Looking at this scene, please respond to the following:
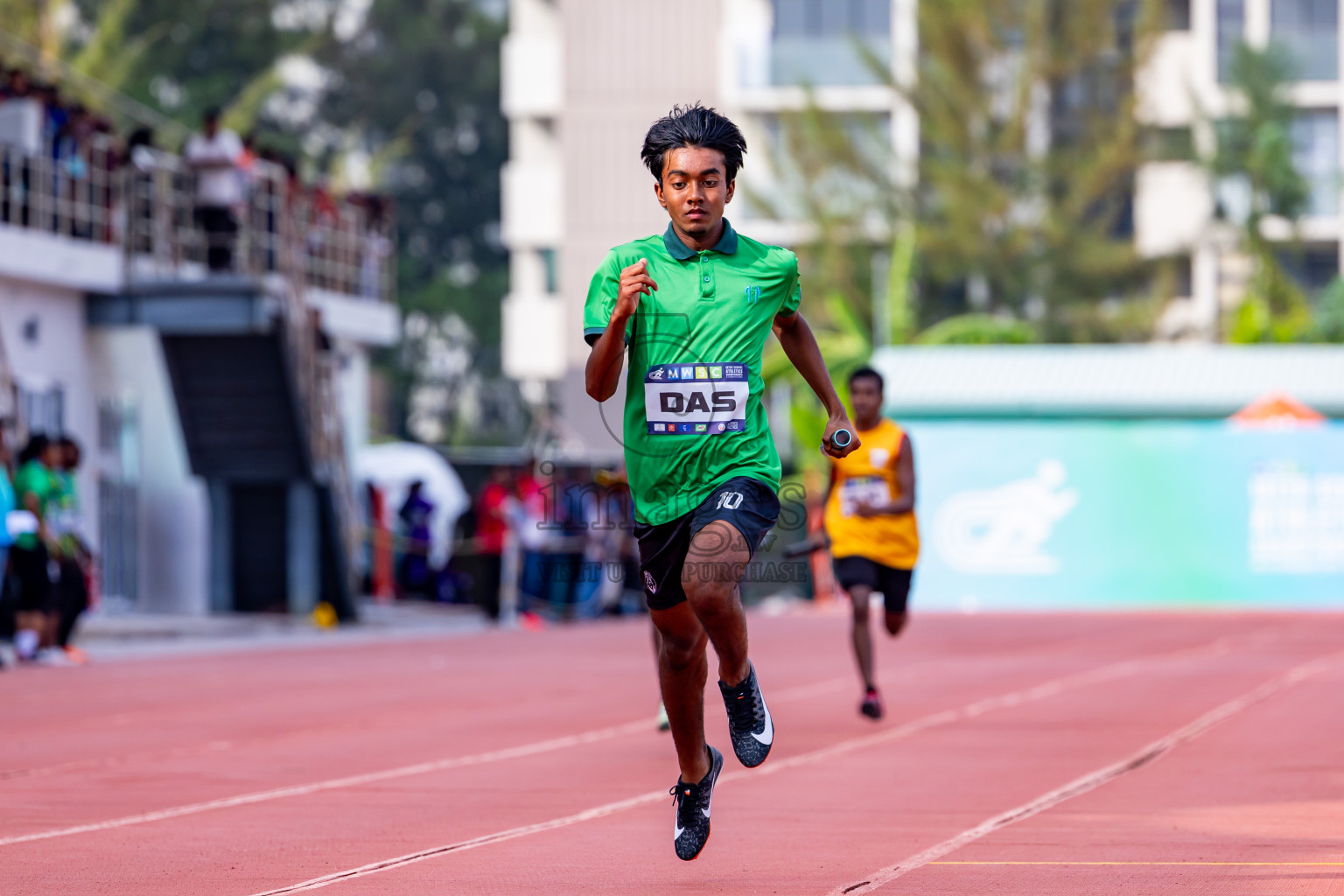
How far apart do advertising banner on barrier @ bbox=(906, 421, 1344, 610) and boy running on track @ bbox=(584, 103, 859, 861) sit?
84.1 ft

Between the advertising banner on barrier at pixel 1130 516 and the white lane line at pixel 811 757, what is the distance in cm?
1126

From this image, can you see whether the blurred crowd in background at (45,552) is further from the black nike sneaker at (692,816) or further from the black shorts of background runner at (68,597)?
the black nike sneaker at (692,816)

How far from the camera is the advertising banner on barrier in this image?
31.6 m

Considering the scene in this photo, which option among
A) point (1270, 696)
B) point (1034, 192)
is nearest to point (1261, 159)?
point (1034, 192)

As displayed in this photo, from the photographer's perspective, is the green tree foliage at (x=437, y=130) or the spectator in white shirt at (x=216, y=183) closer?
the spectator in white shirt at (x=216, y=183)

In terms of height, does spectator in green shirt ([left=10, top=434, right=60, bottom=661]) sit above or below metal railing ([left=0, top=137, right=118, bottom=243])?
below

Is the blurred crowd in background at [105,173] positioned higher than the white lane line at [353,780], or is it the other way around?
the blurred crowd in background at [105,173]

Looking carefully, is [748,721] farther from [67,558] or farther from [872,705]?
[67,558]

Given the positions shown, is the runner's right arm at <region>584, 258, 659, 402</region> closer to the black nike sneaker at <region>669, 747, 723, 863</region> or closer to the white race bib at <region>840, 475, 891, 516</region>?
the black nike sneaker at <region>669, 747, 723, 863</region>

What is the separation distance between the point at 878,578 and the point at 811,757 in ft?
6.98

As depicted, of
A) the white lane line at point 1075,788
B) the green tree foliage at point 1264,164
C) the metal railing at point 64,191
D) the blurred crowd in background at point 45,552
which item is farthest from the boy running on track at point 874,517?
the green tree foliage at point 1264,164

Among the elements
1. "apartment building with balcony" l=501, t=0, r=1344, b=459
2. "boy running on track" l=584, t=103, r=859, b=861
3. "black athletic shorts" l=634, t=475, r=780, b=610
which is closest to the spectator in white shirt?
"boy running on track" l=584, t=103, r=859, b=861

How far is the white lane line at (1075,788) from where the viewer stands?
267 inches

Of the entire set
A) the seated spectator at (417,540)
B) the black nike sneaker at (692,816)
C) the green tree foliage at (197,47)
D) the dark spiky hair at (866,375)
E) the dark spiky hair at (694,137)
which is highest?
the green tree foliage at (197,47)
